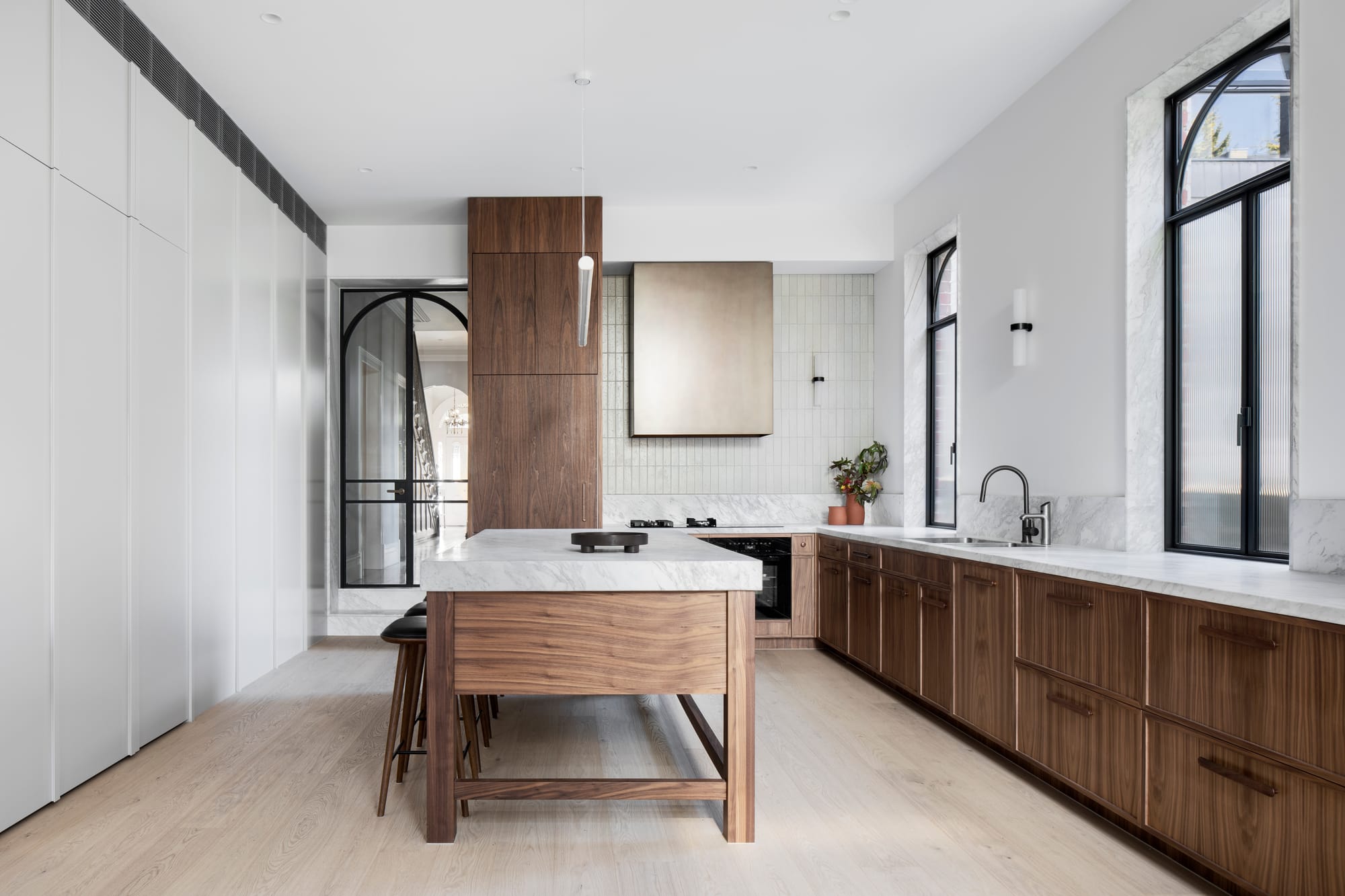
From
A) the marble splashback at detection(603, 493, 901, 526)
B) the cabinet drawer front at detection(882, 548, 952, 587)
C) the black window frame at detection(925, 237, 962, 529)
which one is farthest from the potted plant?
the cabinet drawer front at detection(882, 548, 952, 587)

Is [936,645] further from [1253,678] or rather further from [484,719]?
[484,719]

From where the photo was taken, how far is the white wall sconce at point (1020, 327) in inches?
159

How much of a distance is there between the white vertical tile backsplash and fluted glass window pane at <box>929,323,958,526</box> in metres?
0.80

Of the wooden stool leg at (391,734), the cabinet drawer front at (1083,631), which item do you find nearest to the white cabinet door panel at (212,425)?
the wooden stool leg at (391,734)

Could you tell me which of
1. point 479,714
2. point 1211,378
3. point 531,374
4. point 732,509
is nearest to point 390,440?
point 531,374

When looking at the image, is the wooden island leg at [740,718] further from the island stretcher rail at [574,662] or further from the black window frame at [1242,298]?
the black window frame at [1242,298]

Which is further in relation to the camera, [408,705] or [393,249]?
[393,249]

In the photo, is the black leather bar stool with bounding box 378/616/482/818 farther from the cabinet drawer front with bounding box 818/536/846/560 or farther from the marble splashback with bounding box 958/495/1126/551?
the cabinet drawer front with bounding box 818/536/846/560

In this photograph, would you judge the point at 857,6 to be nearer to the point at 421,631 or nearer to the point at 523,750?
the point at 421,631

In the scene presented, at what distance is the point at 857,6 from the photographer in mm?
3340

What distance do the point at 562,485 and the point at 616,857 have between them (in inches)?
124

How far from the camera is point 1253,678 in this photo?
6.64 ft

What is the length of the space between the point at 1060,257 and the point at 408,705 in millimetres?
3350

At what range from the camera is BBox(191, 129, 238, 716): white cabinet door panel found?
13.0 ft
